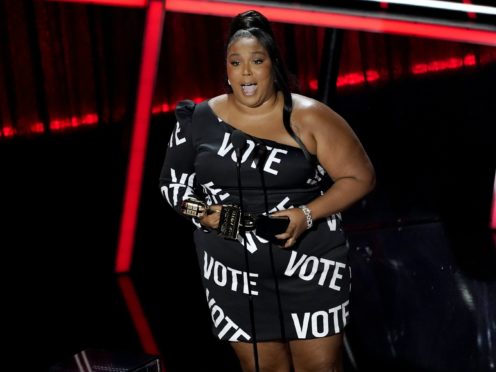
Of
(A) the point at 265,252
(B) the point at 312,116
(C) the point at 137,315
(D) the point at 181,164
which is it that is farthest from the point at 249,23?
(C) the point at 137,315

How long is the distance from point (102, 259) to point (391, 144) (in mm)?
Answer: 2656

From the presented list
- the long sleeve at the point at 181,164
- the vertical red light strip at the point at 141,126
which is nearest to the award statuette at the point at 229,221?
the long sleeve at the point at 181,164

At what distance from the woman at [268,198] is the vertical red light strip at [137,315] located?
5.37 feet

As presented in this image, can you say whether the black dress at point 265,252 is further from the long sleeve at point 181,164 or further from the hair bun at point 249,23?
the hair bun at point 249,23

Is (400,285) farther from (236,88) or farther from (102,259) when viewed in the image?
(236,88)

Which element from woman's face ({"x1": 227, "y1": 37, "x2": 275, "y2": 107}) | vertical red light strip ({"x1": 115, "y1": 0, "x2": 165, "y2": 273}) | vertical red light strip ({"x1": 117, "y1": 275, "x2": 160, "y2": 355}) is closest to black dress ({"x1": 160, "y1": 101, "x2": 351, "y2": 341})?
woman's face ({"x1": 227, "y1": 37, "x2": 275, "y2": 107})

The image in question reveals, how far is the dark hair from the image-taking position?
6.39 feet

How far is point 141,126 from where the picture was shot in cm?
492

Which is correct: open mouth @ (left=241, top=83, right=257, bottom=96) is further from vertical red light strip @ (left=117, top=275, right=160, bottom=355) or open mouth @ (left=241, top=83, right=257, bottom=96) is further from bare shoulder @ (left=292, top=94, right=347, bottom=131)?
vertical red light strip @ (left=117, top=275, right=160, bottom=355)

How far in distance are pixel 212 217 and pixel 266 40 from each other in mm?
469

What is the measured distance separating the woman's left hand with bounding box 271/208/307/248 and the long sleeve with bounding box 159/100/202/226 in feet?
0.89

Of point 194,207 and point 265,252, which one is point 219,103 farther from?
point 265,252

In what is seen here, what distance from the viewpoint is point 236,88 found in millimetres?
1971

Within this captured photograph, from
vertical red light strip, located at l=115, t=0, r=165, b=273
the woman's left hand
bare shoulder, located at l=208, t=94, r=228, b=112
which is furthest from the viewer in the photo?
vertical red light strip, located at l=115, t=0, r=165, b=273
